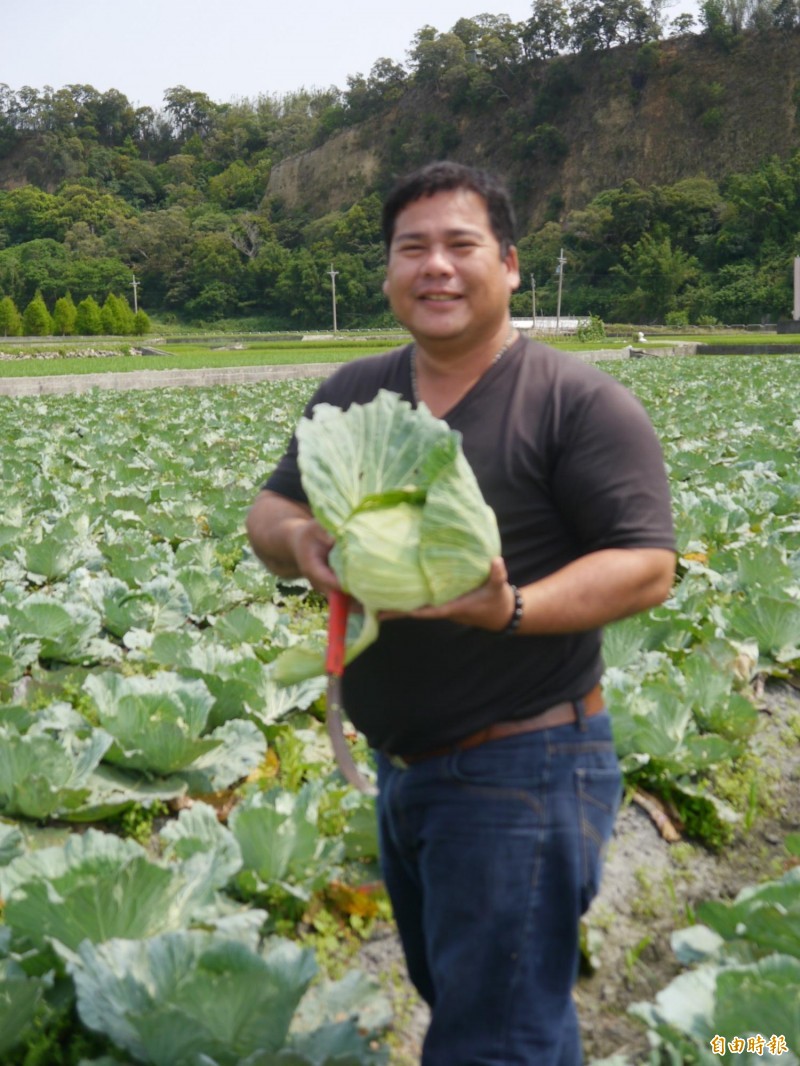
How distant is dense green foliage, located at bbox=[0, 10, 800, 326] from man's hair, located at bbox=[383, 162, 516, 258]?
6590 centimetres

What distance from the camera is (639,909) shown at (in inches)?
117

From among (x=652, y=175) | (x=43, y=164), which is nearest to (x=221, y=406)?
(x=652, y=175)

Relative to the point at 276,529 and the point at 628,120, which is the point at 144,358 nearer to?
the point at 276,529

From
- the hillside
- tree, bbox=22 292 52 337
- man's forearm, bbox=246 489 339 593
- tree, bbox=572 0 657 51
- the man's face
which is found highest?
tree, bbox=572 0 657 51

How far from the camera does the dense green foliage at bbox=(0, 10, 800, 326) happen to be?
253ft

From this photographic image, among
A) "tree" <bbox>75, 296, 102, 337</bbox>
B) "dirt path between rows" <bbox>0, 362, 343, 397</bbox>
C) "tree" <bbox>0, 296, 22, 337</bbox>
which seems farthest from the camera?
"tree" <bbox>75, 296, 102, 337</bbox>

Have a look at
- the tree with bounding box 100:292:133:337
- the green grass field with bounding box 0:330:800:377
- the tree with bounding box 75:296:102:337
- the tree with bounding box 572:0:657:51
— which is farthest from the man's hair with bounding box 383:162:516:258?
the tree with bounding box 572:0:657:51

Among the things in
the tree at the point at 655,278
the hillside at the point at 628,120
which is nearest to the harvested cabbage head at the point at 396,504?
the tree at the point at 655,278

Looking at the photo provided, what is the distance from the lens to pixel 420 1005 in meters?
2.55

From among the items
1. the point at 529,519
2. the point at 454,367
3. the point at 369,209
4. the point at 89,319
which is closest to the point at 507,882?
the point at 529,519

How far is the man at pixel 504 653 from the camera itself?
5.93ft

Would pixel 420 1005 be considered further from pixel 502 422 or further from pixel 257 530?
pixel 502 422

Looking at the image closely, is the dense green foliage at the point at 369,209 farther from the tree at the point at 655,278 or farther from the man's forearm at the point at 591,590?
the man's forearm at the point at 591,590

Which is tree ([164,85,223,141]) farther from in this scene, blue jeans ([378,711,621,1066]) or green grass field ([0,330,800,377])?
blue jeans ([378,711,621,1066])
